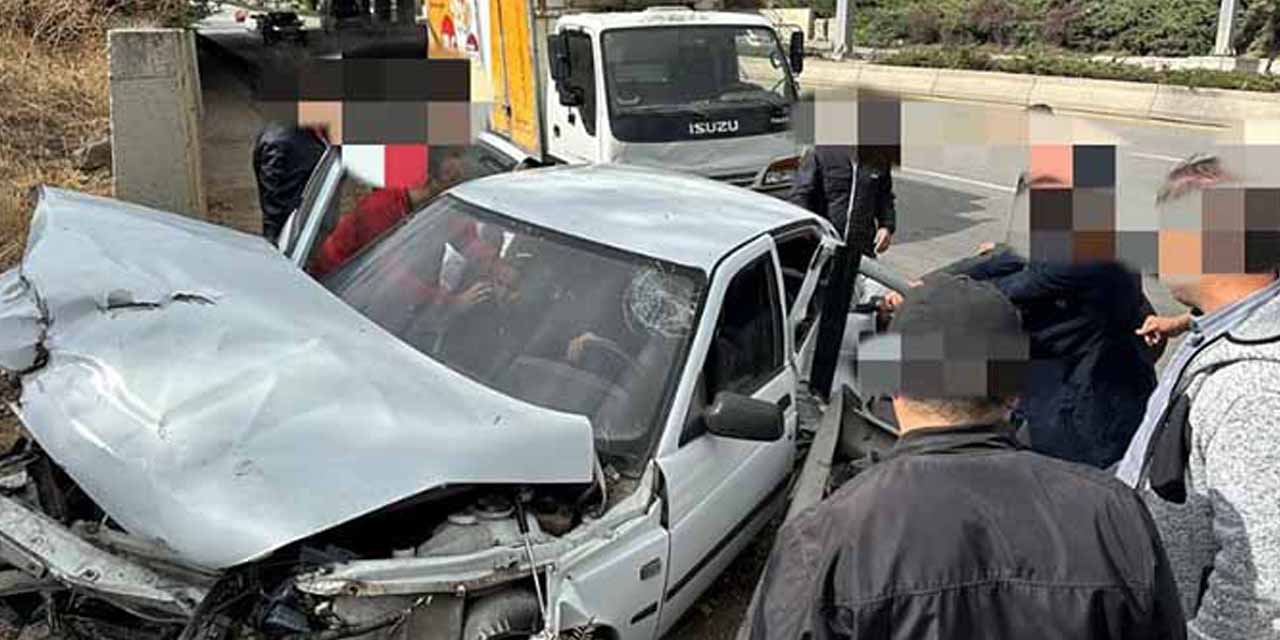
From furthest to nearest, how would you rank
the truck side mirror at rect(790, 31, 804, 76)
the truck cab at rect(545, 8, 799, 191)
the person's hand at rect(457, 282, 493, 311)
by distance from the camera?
1. the truck side mirror at rect(790, 31, 804, 76)
2. the truck cab at rect(545, 8, 799, 191)
3. the person's hand at rect(457, 282, 493, 311)

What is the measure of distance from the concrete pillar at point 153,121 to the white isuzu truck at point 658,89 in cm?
225

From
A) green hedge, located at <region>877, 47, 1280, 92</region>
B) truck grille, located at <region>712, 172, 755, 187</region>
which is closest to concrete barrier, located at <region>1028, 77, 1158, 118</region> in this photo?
green hedge, located at <region>877, 47, 1280, 92</region>

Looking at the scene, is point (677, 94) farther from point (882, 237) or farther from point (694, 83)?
point (882, 237)

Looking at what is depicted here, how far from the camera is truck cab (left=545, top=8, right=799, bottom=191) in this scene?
885 cm

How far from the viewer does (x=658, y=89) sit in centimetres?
910

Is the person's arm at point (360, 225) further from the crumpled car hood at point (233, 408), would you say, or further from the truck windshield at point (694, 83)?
the truck windshield at point (694, 83)

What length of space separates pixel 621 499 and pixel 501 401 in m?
0.45

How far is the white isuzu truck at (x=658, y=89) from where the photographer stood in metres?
8.88

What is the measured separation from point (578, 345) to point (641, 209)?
0.79 metres

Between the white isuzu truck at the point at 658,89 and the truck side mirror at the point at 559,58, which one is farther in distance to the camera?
the truck side mirror at the point at 559,58

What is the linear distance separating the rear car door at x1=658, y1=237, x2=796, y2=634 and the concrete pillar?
201 inches

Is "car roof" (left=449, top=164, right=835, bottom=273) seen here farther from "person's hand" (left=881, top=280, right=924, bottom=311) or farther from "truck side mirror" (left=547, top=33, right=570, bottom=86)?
"truck side mirror" (left=547, top=33, right=570, bottom=86)

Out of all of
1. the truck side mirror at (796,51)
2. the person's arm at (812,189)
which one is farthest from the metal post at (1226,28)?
the person's arm at (812,189)

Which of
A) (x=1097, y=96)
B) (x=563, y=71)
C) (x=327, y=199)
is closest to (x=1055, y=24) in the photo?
(x=1097, y=96)
